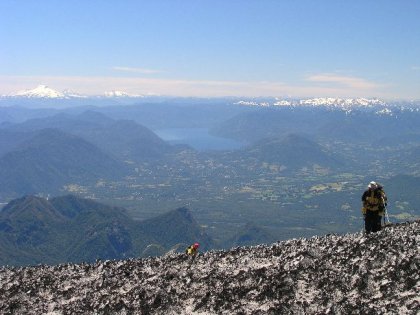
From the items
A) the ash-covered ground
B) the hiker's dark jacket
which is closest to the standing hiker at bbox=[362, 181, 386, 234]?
the hiker's dark jacket

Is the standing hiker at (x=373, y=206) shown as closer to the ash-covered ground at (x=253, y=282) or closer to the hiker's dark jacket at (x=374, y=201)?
the hiker's dark jacket at (x=374, y=201)

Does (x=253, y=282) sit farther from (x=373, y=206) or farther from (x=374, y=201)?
(x=374, y=201)

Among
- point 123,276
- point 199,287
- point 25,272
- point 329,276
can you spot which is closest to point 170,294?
point 199,287

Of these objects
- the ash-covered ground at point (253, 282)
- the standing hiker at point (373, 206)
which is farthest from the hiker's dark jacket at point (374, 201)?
the ash-covered ground at point (253, 282)

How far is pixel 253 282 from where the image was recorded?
23359 millimetres

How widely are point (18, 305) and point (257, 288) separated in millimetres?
13247

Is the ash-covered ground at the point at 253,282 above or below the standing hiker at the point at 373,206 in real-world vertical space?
below

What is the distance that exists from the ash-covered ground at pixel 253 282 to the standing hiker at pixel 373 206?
1.05 metres

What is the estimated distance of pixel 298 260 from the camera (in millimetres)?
24781

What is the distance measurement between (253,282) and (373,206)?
976cm

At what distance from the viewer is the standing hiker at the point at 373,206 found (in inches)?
1118

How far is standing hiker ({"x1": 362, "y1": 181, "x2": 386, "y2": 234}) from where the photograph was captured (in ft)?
93.2

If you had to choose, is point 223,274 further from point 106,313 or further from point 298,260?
point 106,313

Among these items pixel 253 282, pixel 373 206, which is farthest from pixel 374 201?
pixel 253 282
